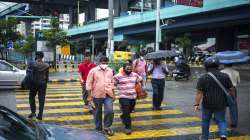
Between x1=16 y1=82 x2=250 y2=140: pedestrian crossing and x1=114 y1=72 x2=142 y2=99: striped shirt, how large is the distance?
2.73 feet

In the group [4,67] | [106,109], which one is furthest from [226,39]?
[106,109]

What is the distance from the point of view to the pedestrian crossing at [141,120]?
30.9ft

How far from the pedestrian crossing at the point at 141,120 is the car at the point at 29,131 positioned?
4114 mm

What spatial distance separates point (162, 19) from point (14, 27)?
17718 millimetres

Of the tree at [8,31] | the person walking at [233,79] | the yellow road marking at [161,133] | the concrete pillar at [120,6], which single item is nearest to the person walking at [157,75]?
the yellow road marking at [161,133]

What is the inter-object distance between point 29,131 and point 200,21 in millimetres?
44249

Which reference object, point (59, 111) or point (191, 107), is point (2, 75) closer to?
point (59, 111)

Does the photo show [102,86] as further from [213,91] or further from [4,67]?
[4,67]

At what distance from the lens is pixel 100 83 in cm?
895

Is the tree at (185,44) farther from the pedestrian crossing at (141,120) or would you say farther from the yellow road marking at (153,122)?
the yellow road marking at (153,122)

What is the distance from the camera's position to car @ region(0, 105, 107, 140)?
12.9 ft

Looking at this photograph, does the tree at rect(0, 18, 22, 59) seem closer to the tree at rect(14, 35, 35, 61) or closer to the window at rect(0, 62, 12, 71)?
the tree at rect(14, 35, 35, 61)

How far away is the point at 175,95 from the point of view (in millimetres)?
17234

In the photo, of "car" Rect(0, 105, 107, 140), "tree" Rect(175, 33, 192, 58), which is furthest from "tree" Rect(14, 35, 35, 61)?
"car" Rect(0, 105, 107, 140)
